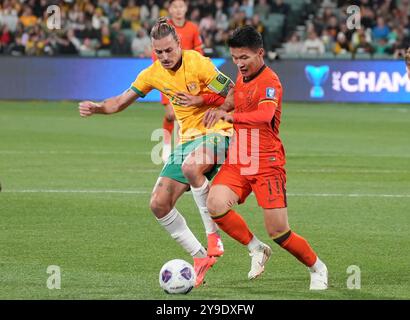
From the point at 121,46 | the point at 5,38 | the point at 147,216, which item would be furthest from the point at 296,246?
the point at 5,38

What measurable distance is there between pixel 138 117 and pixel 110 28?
22.1 feet

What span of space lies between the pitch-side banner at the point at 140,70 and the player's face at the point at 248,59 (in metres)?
19.7

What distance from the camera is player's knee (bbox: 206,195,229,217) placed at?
8.06 meters

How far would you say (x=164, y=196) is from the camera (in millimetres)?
8531

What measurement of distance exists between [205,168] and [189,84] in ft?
2.20

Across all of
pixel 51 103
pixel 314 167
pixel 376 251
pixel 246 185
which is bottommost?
pixel 51 103

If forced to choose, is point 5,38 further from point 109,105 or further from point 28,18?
→ point 109,105

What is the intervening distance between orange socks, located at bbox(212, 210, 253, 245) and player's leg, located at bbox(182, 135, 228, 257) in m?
0.37

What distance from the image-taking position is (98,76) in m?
28.0

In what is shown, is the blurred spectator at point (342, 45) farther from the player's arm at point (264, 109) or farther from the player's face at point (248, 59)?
the player's arm at point (264, 109)

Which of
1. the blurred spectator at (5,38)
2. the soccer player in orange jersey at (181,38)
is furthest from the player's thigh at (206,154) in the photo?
the blurred spectator at (5,38)
